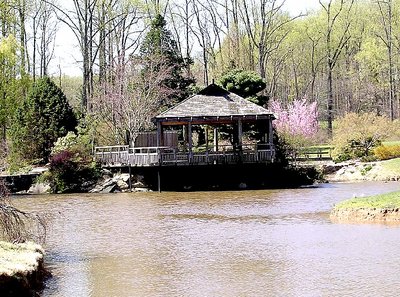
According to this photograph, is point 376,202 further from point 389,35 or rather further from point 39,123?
point 389,35

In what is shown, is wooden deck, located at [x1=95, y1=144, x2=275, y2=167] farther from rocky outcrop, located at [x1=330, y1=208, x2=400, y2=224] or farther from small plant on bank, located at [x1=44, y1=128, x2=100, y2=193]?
rocky outcrop, located at [x1=330, y1=208, x2=400, y2=224]

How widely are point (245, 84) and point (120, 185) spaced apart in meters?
9.96

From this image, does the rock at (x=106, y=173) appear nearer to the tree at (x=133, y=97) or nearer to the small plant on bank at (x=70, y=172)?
the small plant on bank at (x=70, y=172)

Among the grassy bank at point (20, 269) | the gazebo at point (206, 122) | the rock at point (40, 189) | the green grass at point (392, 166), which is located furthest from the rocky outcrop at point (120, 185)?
the grassy bank at point (20, 269)

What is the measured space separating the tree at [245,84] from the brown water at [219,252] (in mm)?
14036

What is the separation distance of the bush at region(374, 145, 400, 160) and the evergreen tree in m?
12.6

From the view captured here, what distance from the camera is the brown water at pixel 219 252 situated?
12.1m

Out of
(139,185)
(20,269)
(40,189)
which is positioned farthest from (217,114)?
(20,269)

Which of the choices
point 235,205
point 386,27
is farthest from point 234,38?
point 235,205

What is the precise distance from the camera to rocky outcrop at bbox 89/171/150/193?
3428 cm

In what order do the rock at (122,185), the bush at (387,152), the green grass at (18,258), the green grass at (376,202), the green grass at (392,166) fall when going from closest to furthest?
the green grass at (18,258), the green grass at (376,202), the rock at (122,185), the green grass at (392,166), the bush at (387,152)

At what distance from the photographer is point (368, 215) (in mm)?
19281

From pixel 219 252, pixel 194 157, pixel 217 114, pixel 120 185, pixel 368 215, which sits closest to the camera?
pixel 219 252

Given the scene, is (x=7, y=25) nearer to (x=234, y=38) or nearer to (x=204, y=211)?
(x=234, y=38)
